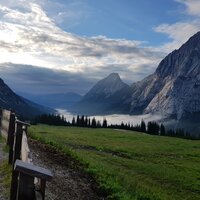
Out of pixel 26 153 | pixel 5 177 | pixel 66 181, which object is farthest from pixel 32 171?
pixel 66 181

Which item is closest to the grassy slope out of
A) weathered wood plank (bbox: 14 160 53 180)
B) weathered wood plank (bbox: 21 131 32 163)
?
weathered wood plank (bbox: 21 131 32 163)

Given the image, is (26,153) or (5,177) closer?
(26,153)

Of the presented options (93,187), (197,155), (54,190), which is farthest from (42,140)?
(197,155)

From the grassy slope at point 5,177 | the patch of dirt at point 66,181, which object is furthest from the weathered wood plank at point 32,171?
the grassy slope at point 5,177

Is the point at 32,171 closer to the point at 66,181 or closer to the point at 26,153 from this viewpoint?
the point at 26,153

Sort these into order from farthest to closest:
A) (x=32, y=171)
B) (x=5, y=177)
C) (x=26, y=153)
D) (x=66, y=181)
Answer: (x=66, y=181) → (x=5, y=177) → (x=26, y=153) → (x=32, y=171)

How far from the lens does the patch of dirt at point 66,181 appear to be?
1554cm

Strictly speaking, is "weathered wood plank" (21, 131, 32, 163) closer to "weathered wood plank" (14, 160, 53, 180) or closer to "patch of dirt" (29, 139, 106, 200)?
"patch of dirt" (29, 139, 106, 200)

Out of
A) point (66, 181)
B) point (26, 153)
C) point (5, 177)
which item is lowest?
point (66, 181)

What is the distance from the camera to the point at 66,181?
17969 millimetres

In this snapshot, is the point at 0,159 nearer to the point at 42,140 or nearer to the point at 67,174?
the point at 67,174

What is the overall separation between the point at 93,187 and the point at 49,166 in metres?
3.01

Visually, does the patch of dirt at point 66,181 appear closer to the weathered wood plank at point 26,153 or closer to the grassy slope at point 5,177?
the grassy slope at point 5,177

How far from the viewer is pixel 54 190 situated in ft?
50.5
